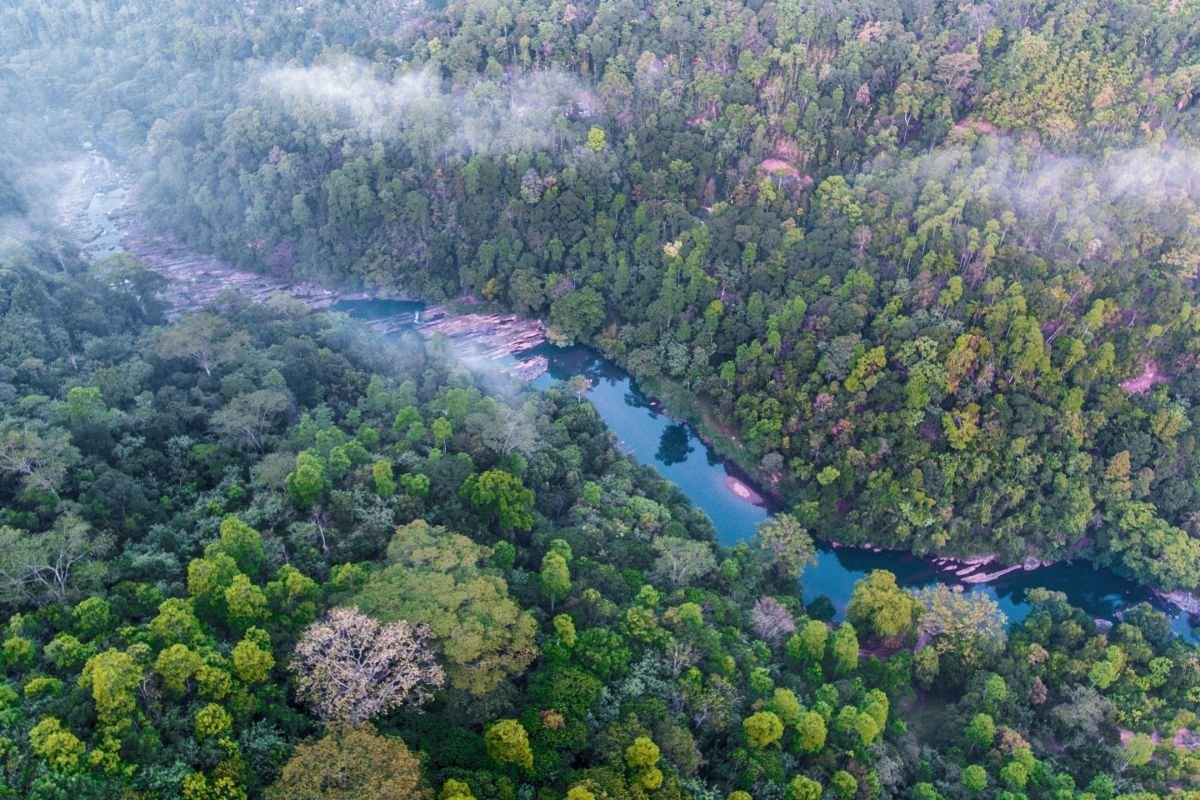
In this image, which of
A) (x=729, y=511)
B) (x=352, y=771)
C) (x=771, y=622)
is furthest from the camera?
(x=729, y=511)

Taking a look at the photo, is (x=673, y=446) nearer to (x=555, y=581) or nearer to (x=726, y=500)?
(x=726, y=500)

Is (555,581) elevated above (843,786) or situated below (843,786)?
above

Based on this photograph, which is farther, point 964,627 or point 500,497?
point 964,627

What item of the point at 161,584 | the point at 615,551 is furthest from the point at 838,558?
the point at 161,584

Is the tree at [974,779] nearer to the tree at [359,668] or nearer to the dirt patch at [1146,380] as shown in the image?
the tree at [359,668]

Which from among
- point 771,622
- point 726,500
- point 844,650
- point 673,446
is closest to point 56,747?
point 771,622

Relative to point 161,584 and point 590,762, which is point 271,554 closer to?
point 161,584
